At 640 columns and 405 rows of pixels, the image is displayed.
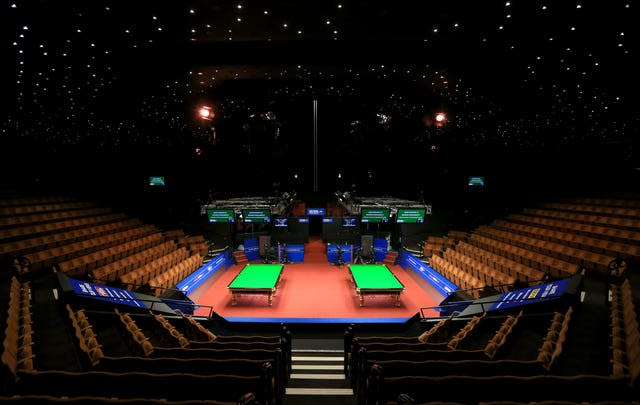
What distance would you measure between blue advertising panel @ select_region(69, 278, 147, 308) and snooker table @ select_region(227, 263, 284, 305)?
2945mm

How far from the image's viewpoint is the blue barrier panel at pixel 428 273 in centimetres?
1065

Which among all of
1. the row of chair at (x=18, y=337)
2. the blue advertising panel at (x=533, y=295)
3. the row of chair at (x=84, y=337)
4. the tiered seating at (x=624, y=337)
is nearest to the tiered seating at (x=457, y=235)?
the blue advertising panel at (x=533, y=295)

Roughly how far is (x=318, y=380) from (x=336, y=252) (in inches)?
399

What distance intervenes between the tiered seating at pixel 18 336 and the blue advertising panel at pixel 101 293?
76 centimetres

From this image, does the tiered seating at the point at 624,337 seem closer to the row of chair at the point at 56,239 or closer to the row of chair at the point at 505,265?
the row of chair at the point at 505,265

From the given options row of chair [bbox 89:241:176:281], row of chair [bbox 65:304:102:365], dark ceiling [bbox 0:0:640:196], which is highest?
dark ceiling [bbox 0:0:640:196]

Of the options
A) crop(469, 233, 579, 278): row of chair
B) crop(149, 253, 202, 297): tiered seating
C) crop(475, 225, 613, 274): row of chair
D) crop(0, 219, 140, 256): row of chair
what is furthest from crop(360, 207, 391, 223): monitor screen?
crop(0, 219, 140, 256): row of chair

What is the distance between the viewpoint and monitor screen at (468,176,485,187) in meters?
17.8

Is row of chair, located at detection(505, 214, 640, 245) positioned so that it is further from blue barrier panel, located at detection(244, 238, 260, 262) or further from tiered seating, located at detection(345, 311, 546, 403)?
blue barrier panel, located at detection(244, 238, 260, 262)

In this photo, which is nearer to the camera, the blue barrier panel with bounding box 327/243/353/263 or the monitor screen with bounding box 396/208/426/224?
the monitor screen with bounding box 396/208/426/224

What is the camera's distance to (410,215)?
1277 centimetres

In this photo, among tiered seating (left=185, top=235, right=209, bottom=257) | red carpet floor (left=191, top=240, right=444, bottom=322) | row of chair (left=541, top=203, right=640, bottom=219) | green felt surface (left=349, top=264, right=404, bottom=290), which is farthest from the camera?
tiered seating (left=185, top=235, right=209, bottom=257)

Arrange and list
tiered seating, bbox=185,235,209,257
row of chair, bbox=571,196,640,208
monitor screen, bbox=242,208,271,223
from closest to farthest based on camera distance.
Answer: row of chair, bbox=571,196,640,208 < monitor screen, bbox=242,208,271,223 < tiered seating, bbox=185,235,209,257

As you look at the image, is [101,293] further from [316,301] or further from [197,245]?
[197,245]
